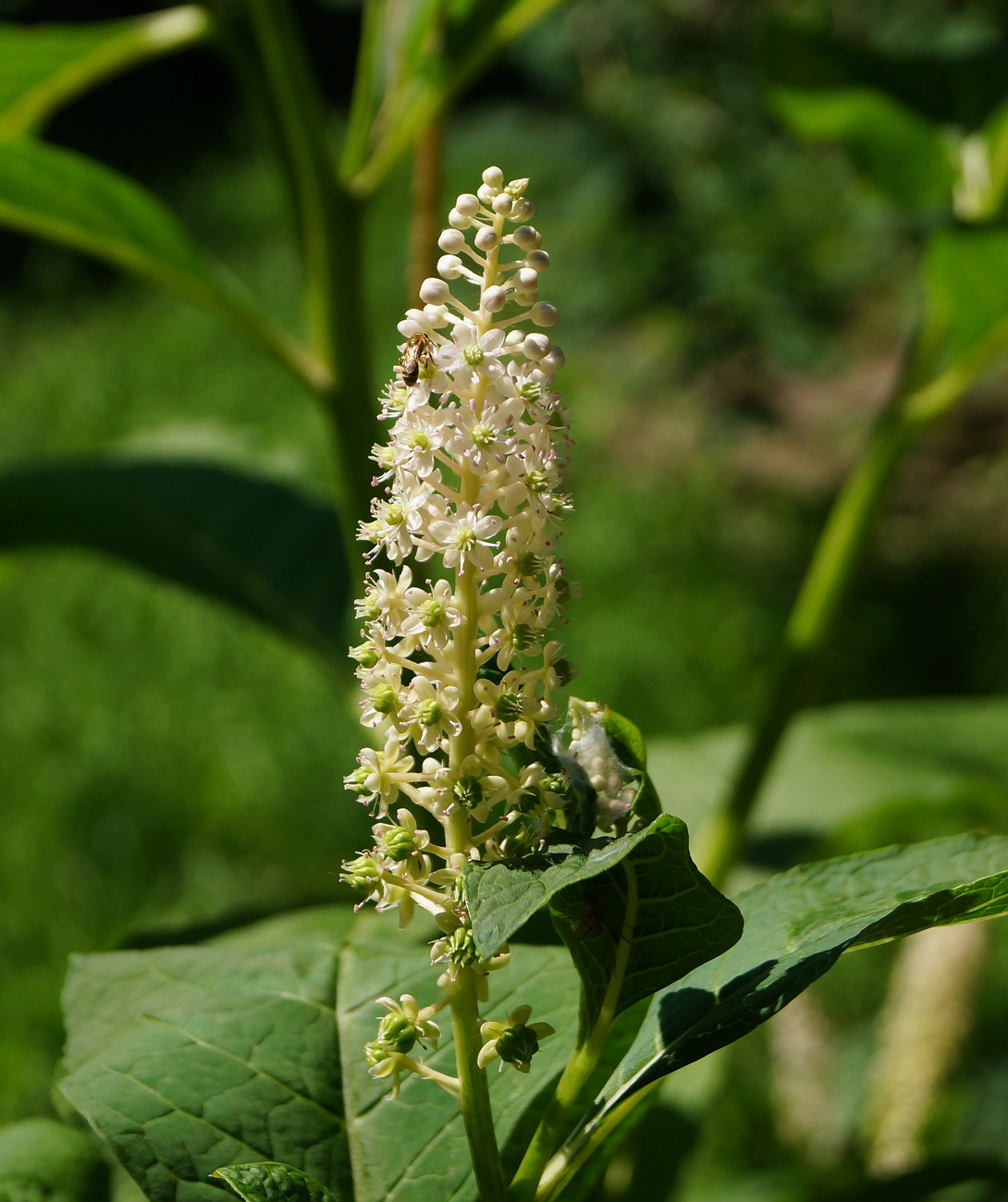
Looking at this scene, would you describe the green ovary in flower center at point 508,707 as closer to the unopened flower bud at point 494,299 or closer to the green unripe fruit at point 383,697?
the green unripe fruit at point 383,697

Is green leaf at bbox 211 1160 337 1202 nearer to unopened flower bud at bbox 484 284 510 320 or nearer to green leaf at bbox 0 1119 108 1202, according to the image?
green leaf at bbox 0 1119 108 1202

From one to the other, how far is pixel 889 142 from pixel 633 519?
307 cm

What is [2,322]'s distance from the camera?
5.86 metres

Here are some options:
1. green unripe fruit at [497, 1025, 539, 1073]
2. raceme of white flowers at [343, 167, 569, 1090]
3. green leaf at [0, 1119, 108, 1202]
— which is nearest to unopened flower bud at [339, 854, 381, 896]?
raceme of white flowers at [343, 167, 569, 1090]

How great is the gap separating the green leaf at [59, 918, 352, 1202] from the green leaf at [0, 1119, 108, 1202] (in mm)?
86

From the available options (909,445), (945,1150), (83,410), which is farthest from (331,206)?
(83,410)

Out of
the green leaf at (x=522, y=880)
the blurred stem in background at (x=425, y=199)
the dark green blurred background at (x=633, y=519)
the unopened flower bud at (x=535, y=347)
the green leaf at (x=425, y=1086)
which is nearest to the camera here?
the green leaf at (x=522, y=880)

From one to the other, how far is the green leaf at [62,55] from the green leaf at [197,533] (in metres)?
0.43

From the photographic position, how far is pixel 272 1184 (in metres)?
0.63

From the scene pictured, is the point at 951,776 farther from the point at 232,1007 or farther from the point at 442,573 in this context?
the point at 232,1007

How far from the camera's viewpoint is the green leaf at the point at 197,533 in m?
1.57

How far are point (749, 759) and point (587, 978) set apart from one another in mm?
723

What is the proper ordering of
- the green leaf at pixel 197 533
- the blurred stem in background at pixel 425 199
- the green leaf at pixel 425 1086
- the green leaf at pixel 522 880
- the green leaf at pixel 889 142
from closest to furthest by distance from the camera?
the green leaf at pixel 522 880
the green leaf at pixel 425 1086
the blurred stem in background at pixel 425 199
the green leaf at pixel 889 142
the green leaf at pixel 197 533

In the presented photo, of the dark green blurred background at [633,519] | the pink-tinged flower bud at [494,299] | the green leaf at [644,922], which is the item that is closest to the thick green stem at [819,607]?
the green leaf at [644,922]
